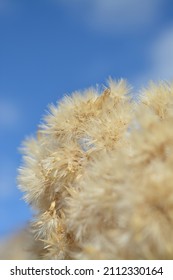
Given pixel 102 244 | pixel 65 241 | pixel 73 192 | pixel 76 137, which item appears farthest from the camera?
pixel 76 137

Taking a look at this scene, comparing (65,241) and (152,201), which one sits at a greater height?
(65,241)

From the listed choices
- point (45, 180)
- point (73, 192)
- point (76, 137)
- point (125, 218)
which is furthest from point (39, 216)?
point (125, 218)

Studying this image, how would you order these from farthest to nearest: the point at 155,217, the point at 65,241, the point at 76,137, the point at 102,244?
the point at 76,137
the point at 65,241
the point at 102,244
the point at 155,217

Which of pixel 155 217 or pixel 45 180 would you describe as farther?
pixel 45 180
